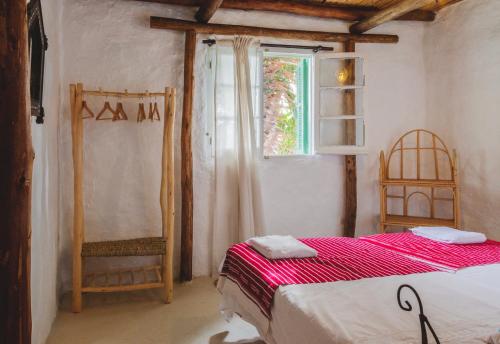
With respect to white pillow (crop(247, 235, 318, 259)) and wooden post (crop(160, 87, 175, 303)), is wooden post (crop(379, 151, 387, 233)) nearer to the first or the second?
white pillow (crop(247, 235, 318, 259))

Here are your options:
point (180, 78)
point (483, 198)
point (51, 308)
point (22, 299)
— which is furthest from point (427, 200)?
point (22, 299)

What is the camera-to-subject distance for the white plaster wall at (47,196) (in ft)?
7.21

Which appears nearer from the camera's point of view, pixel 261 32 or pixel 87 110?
pixel 87 110

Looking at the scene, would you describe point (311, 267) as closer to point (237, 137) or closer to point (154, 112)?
Result: point (237, 137)

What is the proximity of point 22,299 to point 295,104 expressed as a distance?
3.36m

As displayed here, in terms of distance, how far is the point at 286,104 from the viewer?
4.14 metres

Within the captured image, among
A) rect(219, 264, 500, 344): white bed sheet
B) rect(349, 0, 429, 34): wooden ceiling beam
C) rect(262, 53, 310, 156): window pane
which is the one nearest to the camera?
rect(219, 264, 500, 344): white bed sheet

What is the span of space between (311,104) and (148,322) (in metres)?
2.57

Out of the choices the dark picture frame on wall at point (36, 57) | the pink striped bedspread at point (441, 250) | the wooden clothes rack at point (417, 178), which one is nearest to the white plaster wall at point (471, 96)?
the wooden clothes rack at point (417, 178)

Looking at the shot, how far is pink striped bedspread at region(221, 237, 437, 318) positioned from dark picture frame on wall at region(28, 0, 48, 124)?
54.1 inches

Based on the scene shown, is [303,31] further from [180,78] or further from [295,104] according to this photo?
[180,78]

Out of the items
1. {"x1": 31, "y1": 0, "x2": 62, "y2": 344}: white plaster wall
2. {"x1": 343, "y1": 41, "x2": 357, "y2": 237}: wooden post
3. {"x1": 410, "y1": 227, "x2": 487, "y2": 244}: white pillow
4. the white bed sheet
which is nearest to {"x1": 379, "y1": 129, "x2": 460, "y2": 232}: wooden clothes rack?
{"x1": 343, "y1": 41, "x2": 357, "y2": 237}: wooden post

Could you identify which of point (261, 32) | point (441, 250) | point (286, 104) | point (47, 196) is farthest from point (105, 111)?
point (441, 250)

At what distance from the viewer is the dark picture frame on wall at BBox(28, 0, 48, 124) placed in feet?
6.48
